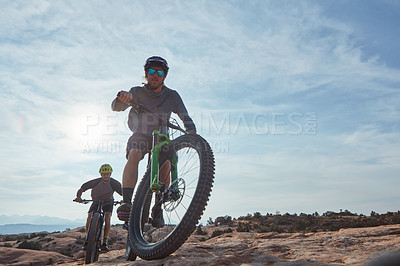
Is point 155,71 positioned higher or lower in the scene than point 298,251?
higher

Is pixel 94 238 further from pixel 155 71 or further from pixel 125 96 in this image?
pixel 155 71

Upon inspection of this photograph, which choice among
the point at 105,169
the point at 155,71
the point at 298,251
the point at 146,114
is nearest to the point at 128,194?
the point at 146,114

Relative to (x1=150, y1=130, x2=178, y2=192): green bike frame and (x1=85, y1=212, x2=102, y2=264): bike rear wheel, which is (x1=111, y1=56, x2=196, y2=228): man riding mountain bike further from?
(x1=85, y1=212, x2=102, y2=264): bike rear wheel

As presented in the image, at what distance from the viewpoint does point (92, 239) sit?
6434mm

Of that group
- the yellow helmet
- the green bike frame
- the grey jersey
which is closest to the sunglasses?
the grey jersey

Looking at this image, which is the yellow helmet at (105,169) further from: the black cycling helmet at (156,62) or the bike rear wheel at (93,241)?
the black cycling helmet at (156,62)

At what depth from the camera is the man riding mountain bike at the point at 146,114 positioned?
489 cm

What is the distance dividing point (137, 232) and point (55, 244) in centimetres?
2996

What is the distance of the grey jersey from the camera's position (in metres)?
5.05

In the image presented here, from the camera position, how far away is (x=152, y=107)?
528 cm

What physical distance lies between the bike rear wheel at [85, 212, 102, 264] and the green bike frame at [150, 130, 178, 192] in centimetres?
299

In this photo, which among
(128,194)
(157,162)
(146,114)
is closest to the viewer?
(157,162)

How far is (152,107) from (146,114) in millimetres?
294

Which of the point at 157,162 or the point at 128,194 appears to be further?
the point at 128,194
